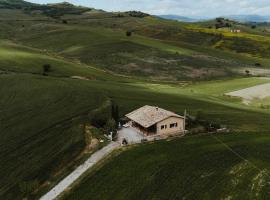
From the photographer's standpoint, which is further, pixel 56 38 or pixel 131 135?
pixel 56 38

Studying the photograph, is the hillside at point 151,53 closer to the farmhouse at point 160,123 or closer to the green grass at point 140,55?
the green grass at point 140,55

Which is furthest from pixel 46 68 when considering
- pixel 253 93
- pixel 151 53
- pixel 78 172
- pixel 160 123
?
pixel 78 172

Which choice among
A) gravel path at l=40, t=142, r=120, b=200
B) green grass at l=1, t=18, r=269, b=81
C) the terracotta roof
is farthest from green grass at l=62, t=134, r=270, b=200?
green grass at l=1, t=18, r=269, b=81

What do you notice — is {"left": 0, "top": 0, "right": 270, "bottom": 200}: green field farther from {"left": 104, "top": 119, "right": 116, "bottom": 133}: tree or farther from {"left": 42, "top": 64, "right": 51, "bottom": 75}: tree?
{"left": 104, "top": 119, "right": 116, "bottom": 133}: tree

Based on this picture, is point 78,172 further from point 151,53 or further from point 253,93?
point 151,53

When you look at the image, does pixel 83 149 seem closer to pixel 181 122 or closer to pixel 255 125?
pixel 181 122

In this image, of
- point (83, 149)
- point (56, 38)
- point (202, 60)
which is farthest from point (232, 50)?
point (83, 149)
